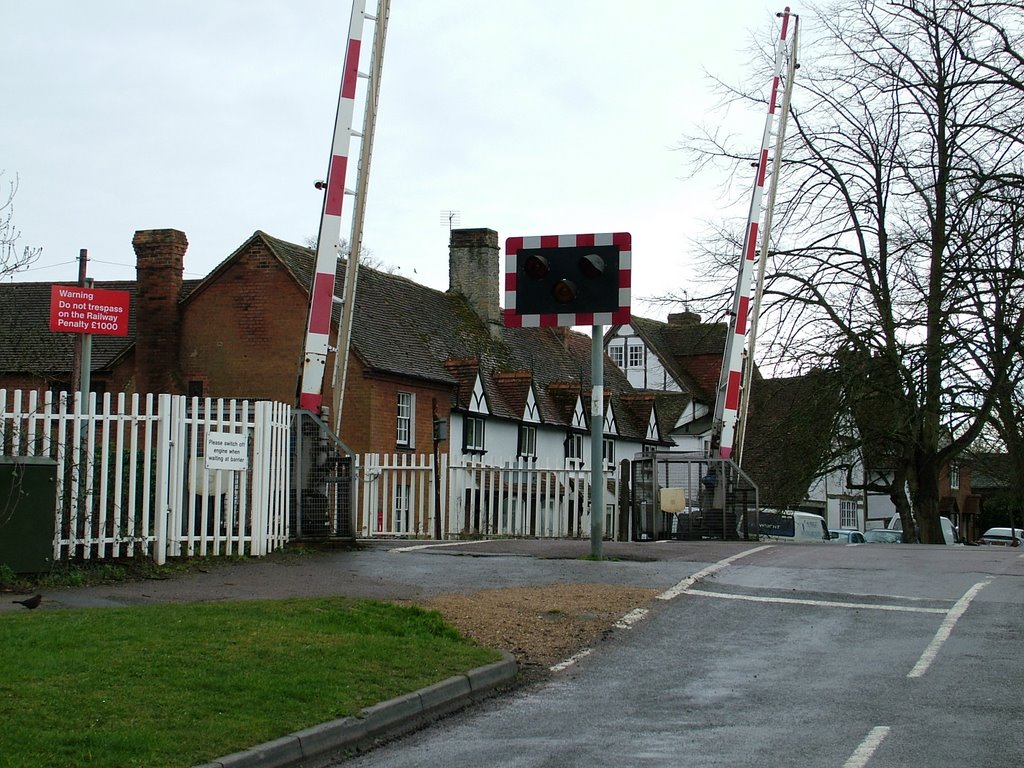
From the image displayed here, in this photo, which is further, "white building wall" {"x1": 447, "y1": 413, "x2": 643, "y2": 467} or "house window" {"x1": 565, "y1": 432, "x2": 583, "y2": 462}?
"house window" {"x1": 565, "y1": 432, "x2": 583, "y2": 462}

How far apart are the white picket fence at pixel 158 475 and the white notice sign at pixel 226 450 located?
2cm

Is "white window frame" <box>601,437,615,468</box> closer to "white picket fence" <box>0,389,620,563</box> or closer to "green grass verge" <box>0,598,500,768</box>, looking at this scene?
"white picket fence" <box>0,389,620,563</box>

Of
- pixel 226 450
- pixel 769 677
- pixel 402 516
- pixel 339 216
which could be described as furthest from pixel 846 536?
pixel 769 677

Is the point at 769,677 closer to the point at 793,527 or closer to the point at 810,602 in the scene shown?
the point at 810,602

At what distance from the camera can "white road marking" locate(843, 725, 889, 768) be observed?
681cm

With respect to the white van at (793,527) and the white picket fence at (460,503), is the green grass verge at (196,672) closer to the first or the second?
the white picket fence at (460,503)

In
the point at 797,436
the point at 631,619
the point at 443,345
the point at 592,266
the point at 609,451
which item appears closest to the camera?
the point at 631,619

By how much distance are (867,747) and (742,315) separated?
19502mm

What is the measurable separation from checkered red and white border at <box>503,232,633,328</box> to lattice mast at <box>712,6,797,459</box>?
1021 centimetres

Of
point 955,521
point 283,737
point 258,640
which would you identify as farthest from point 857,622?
point 955,521

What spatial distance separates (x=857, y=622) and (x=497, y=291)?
36.9 metres

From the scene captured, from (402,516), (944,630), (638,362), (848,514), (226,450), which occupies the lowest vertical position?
(848,514)

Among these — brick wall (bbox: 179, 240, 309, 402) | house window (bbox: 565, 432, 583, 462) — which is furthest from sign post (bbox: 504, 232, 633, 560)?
house window (bbox: 565, 432, 583, 462)

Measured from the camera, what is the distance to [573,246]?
15188mm
